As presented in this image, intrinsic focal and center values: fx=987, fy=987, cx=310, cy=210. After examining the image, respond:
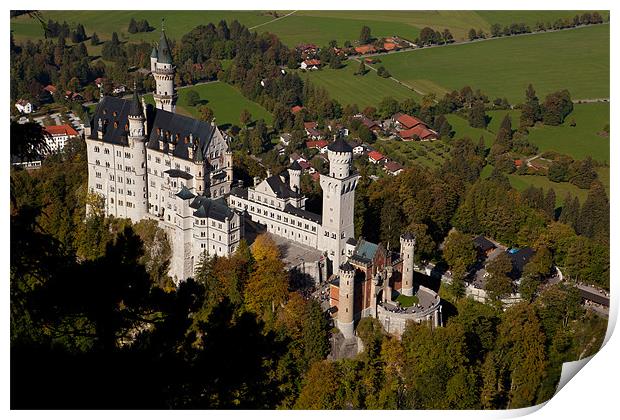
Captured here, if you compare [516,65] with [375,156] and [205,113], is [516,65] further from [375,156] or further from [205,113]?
[205,113]

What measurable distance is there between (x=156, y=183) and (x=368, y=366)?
1264cm

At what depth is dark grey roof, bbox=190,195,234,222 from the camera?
37469 mm

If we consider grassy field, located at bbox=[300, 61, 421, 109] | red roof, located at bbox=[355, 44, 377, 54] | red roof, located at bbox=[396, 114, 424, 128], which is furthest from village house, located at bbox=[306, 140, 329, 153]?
red roof, located at bbox=[355, 44, 377, 54]

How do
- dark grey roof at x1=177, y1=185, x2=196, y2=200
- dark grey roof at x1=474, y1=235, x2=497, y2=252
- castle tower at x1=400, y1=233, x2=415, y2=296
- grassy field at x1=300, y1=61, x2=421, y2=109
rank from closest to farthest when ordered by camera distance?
castle tower at x1=400, y1=233, x2=415, y2=296 → dark grey roof at x1=177, y1=185, x2=196, y2=200 → dark grey roof at x1=474, y1=235, x2=497, y2=252 → grassy field at x1=300, y1=61, x2=421, y2=109

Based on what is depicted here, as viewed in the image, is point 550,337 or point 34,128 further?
point 550,337

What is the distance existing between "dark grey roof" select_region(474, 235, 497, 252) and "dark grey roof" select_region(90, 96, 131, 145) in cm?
1656

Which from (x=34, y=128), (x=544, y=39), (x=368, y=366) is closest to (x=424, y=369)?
(x=368, y=366)

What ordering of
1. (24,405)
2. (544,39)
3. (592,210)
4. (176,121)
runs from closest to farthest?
1. (24,405)
2. (176,121)
3. (592,210)
4. (544,39)

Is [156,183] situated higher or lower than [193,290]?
higher

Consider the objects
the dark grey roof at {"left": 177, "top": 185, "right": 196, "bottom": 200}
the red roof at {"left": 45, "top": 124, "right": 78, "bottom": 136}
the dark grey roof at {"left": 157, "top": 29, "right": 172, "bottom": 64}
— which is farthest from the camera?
the red roof at {"left": 45, "top": 124, "right": 78, "bottom": 136}

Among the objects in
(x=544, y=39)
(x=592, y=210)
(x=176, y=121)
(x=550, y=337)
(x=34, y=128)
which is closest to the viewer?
(x=34, y=128)

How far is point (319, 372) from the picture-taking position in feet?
110

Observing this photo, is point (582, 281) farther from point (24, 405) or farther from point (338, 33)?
point (338, 33)

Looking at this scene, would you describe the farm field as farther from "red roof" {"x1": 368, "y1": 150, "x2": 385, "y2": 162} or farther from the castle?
the castle
